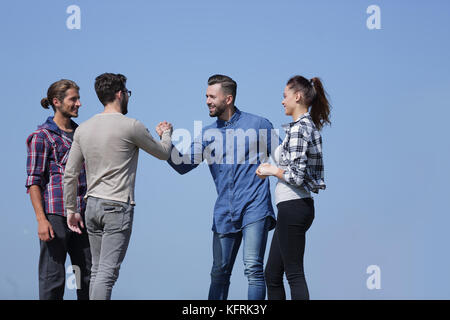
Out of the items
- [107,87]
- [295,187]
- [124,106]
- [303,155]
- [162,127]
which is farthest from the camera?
[162,127]

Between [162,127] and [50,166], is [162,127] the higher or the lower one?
the higher one

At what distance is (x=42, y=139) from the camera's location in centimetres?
545

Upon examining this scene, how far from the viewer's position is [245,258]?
541cm

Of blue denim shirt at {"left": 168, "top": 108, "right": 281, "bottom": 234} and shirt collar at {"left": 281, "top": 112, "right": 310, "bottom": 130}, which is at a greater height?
shirt collar at {"left": 281, "top": 112, "right": 310, "bottom": 130}

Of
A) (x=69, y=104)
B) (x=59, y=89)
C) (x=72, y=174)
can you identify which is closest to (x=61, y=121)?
(x=69, y=104)

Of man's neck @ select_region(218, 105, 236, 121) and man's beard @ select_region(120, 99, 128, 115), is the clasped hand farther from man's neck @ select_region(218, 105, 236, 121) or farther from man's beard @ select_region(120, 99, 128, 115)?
man's beard @ select_region(120, 99, 128, 115)

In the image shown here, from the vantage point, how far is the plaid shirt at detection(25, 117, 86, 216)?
5.39 m

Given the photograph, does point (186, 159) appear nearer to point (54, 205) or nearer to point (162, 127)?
point (162, 127)

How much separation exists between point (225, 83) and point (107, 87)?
1.29 metres

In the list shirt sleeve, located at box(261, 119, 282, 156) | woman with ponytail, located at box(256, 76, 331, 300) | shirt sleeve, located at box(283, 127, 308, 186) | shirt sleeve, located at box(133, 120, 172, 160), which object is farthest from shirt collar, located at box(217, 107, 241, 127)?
shirt sleeve, located at box(283, 127, 308, 186)

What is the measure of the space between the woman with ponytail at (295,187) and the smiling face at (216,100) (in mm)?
1000

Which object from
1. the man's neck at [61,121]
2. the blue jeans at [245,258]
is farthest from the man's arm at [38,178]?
the blue jeans at [245,258]

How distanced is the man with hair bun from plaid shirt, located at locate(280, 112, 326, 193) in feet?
6.15
